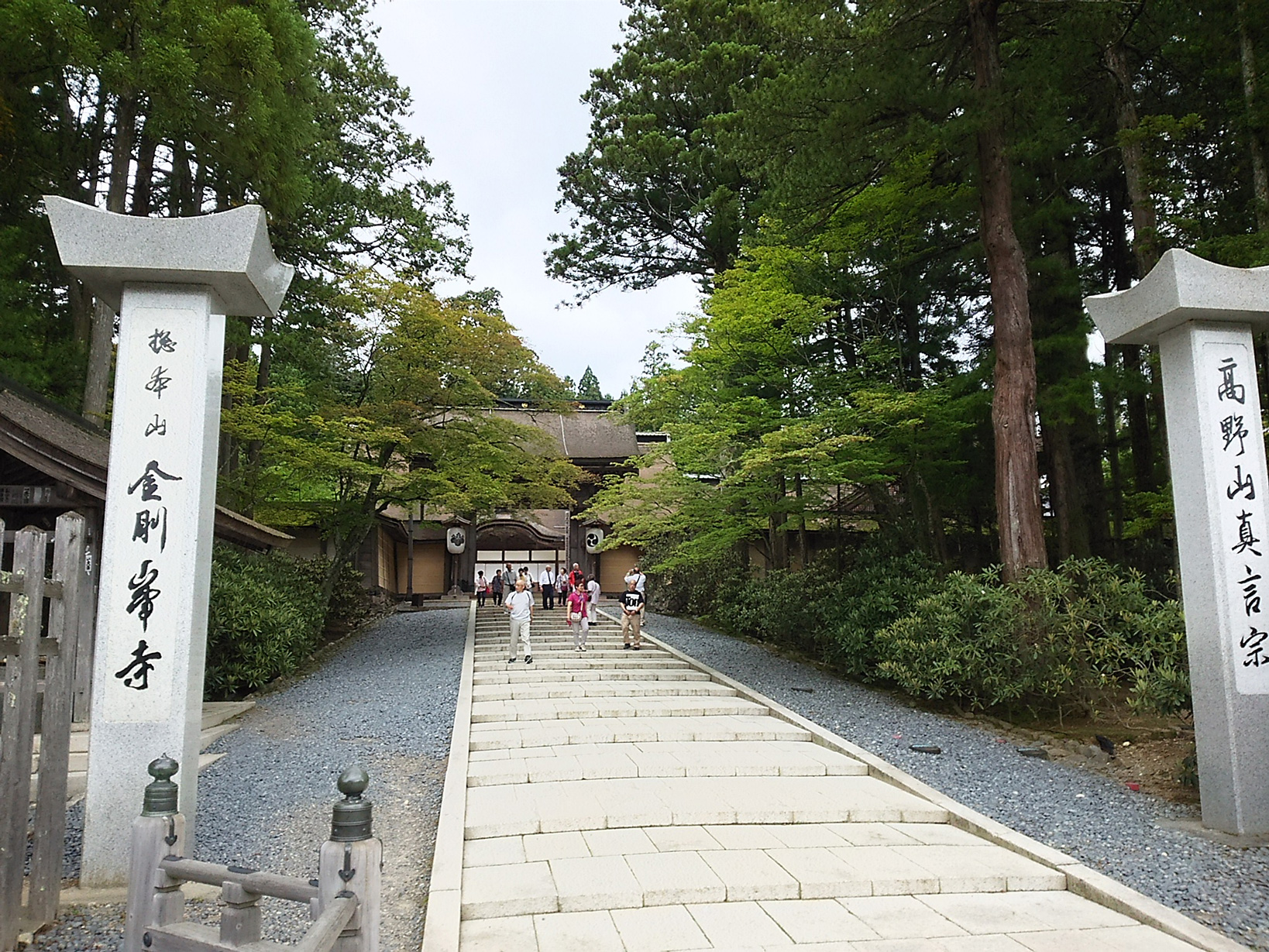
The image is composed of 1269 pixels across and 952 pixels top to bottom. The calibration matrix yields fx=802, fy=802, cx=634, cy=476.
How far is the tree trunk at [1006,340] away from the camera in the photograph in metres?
9.43

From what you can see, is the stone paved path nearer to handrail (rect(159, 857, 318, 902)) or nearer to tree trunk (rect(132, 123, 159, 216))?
handrail (rect(159, 857, 318, 902))

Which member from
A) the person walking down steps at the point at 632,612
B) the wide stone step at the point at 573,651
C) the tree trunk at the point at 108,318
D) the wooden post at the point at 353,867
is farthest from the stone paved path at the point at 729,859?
the tree trunk at the point at 108,318

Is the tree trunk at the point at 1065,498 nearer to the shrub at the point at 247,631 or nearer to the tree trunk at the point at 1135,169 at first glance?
the tree trunk at the point at 1135,169

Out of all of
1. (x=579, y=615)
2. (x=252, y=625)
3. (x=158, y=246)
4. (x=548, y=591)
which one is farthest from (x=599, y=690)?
(x=548, y=591)

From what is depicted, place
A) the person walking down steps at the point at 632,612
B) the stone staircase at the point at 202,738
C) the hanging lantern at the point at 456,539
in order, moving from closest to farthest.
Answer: the stone staircase at the point at 202,738 → the person walking down steps at the point at 632,612 → the hanging lantern at the point at 456,539

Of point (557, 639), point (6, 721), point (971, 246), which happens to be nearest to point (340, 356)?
point (557, 639)

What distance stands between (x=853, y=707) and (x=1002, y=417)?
3.91 metres

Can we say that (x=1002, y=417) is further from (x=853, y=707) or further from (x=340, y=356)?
(x=340, y=356)

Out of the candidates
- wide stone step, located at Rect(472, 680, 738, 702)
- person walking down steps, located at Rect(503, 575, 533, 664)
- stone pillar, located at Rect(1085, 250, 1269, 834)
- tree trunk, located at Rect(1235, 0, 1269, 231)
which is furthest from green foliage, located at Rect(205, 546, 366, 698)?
tree trunk, located at Rect(1235, 0, 1269, 231)

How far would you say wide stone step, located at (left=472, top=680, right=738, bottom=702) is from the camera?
10156 millimetres

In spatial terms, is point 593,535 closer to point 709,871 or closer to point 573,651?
point 573,651

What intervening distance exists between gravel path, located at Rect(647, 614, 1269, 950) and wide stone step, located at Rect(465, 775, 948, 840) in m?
0.77

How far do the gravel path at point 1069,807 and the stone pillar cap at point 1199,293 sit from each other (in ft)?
11.4

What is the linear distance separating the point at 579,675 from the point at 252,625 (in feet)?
14.5
